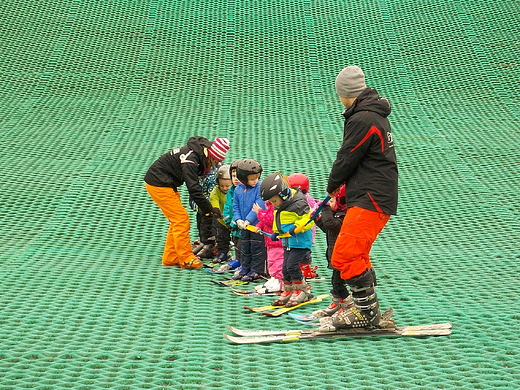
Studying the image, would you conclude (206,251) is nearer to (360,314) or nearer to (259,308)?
(259,308)

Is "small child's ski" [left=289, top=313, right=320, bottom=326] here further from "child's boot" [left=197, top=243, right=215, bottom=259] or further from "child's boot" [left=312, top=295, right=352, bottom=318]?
"child's boot" [left=197, top=243, right=215, bottom=259]

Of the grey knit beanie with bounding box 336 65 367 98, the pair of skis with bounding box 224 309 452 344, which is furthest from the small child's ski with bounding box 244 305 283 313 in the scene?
the grey knit beanie with bounding box 336 65 367 98

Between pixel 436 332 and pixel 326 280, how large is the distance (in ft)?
5.81

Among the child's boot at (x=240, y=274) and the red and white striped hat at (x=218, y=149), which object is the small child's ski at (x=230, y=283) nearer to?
the child's boot at (x=240, y=274)

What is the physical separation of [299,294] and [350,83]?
180 cm

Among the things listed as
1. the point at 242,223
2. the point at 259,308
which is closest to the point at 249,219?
the point at 242,223

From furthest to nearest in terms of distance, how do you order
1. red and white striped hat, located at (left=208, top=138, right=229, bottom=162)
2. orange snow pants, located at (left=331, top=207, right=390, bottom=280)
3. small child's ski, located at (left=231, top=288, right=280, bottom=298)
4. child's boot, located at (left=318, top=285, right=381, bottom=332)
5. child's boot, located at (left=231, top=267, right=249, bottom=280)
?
red and white striped hat, located at (left=208, top=138, right=229, bottom=162)
child's boot, located at (left=231, top=267, right=249, bottom=280)
small child's ski, located at (left=231, top=288, right=280, bottom=298)
child's boot, located at (left=318, top=285, right=381, bottom=332)
orange snow pants, located at (left=331, top=207, right=390, bottom=280)

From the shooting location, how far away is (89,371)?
3785 millimetres

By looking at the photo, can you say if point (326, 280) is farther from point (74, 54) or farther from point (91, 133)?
point (74, 54)

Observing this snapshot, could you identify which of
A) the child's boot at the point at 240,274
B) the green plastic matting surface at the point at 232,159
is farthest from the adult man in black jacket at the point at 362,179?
the child's boot at the point at 240,274

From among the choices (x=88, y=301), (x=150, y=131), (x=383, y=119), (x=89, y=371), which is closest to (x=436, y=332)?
(x=383, y=119)

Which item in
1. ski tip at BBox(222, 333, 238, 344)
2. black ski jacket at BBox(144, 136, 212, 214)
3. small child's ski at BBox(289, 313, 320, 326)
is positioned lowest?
ski tip at BBox(222, 333, 238, 344)

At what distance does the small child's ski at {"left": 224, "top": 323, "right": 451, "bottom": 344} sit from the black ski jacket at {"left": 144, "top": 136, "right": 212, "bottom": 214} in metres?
2.18

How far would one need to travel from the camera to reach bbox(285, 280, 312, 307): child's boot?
5270mm
